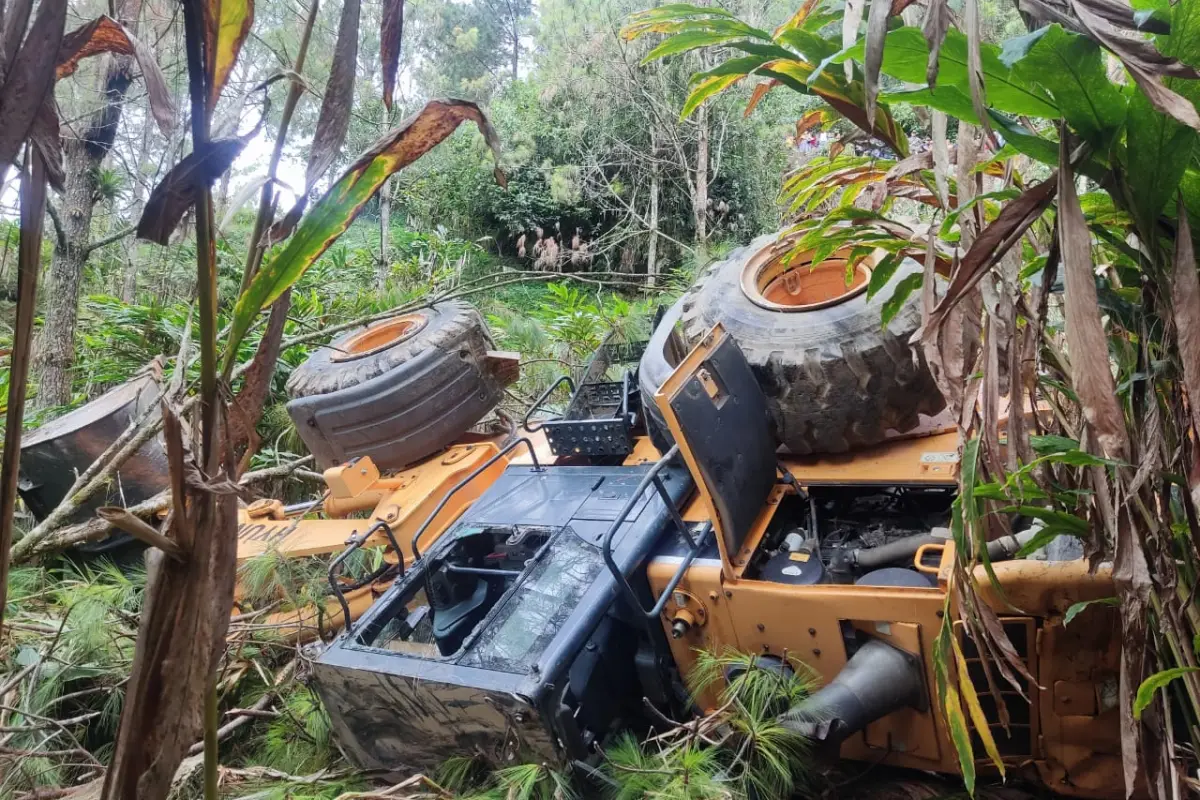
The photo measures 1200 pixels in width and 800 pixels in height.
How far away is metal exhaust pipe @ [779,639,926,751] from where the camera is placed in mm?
2070

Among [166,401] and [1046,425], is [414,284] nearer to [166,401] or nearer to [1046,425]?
[1046,425]

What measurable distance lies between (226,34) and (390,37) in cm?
15

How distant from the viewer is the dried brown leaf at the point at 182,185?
602 millimetres

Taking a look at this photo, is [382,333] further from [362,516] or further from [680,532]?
[680,532]

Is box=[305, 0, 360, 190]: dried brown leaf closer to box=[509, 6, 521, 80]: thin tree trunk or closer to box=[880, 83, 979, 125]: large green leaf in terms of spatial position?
box=[880, 83, 979, 125]: large green leaf

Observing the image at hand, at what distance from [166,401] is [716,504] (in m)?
1.97

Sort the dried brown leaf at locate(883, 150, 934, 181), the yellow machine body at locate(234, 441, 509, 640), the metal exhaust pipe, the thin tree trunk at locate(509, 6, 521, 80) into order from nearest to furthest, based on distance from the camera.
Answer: the dried brown leaf at locate(883, 150, 934, 181), the metal exhaust pipe, the yellow machine body at locate(234, 441, 509, 640), the thin tree trunk at locate(509, 6, 521, 80)

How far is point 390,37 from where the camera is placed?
72 centimetres

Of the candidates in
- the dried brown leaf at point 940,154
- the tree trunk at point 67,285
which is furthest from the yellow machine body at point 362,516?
the tree trunk at point 67,285

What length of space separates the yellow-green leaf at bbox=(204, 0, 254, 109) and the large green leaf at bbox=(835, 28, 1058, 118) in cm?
78

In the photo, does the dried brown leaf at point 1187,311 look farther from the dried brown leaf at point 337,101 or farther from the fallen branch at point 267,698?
the fallen branch at point 267,698

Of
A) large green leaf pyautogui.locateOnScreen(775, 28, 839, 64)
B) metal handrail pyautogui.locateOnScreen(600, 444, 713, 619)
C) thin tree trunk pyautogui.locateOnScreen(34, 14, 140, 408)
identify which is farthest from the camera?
thin tree trunk pyautogui.locateOnScreen(34, 14, 140, 408)

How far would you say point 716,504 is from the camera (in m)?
2.40

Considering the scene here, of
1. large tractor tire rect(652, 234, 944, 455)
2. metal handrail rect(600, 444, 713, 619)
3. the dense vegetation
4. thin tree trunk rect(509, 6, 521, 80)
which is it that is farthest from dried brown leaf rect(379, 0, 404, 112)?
thin tree trunk rect(509, 6, 521, 80)
